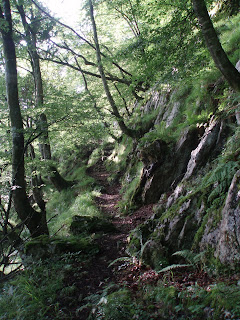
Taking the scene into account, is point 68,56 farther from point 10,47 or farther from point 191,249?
point 191,249

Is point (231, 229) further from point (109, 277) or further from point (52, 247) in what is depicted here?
point (52, 247)

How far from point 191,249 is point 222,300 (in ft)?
4.30

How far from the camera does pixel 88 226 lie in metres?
6.38

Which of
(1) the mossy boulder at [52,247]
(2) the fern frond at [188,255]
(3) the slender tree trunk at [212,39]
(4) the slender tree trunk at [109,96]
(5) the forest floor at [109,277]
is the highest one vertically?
(4) the slender tree trunk at [109,96]

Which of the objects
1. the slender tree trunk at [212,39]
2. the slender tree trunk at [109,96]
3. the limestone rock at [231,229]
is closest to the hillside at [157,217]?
the limestone rock at [231,229]

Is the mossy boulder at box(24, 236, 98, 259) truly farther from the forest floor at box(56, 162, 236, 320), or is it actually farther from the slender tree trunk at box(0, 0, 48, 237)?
the slender tree trunk at box(0, 0, 48, 237)

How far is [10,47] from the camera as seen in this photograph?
6.16 m

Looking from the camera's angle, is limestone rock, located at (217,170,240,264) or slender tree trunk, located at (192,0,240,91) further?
slender tree trunk, located at (192,0,240,91)

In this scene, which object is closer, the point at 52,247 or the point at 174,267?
the point at 174,267

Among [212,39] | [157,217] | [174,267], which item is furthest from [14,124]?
[174,267]

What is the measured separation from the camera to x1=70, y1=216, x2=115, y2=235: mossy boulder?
630cm

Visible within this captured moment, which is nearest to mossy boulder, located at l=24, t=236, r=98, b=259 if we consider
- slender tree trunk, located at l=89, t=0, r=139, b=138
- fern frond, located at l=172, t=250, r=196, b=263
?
fern frond, located at l=172, t=250, r=196, b=263

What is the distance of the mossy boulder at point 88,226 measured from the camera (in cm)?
630

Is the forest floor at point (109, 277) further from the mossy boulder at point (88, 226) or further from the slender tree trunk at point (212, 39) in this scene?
the slender tree trunk at point (212, 39)
